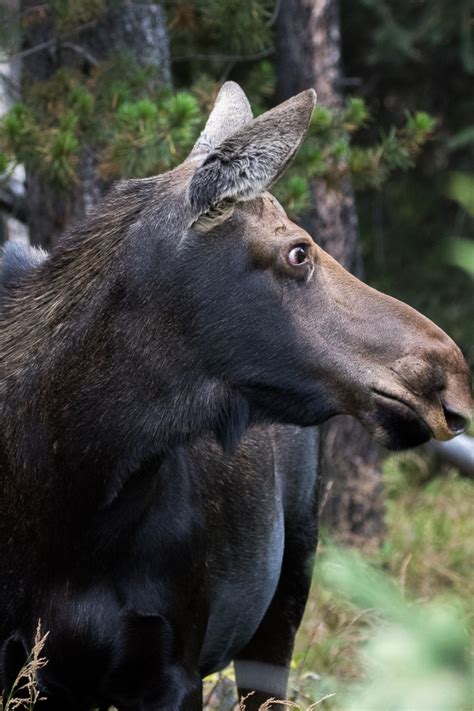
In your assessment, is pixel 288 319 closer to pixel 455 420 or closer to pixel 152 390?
pixel 152 390

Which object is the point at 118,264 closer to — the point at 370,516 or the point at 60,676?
the point at 60,676

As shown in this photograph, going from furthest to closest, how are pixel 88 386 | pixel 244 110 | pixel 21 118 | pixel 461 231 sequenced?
pixel 461 231 → pixel 21 118 → pixel 244 110 → pixel 88 386

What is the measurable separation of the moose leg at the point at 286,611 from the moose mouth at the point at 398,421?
1669 millimetres

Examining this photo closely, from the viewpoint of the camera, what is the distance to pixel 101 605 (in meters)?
3.68

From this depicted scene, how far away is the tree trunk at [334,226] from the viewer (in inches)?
308

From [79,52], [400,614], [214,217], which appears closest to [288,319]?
[214,217]

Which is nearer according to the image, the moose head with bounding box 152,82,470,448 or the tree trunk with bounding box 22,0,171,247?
the moose head with bounding box 152,82,470,448

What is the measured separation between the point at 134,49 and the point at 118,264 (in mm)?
3086

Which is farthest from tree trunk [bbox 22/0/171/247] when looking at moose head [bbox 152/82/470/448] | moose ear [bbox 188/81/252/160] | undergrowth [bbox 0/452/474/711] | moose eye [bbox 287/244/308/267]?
moose eye [bbox 287/244/308/267]

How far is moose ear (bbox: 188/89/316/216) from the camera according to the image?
11.2 feet

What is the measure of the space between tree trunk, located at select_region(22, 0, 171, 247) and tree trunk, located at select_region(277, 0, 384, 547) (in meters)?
1.63

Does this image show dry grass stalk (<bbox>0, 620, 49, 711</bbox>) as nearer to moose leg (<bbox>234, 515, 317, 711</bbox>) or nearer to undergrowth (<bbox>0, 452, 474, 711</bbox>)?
undergrowth (<bbox>0, 452, 474, 711</bbox>)

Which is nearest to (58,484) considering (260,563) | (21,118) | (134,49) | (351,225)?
(260,563)

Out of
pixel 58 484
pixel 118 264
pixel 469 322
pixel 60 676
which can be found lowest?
pixel 469 322
